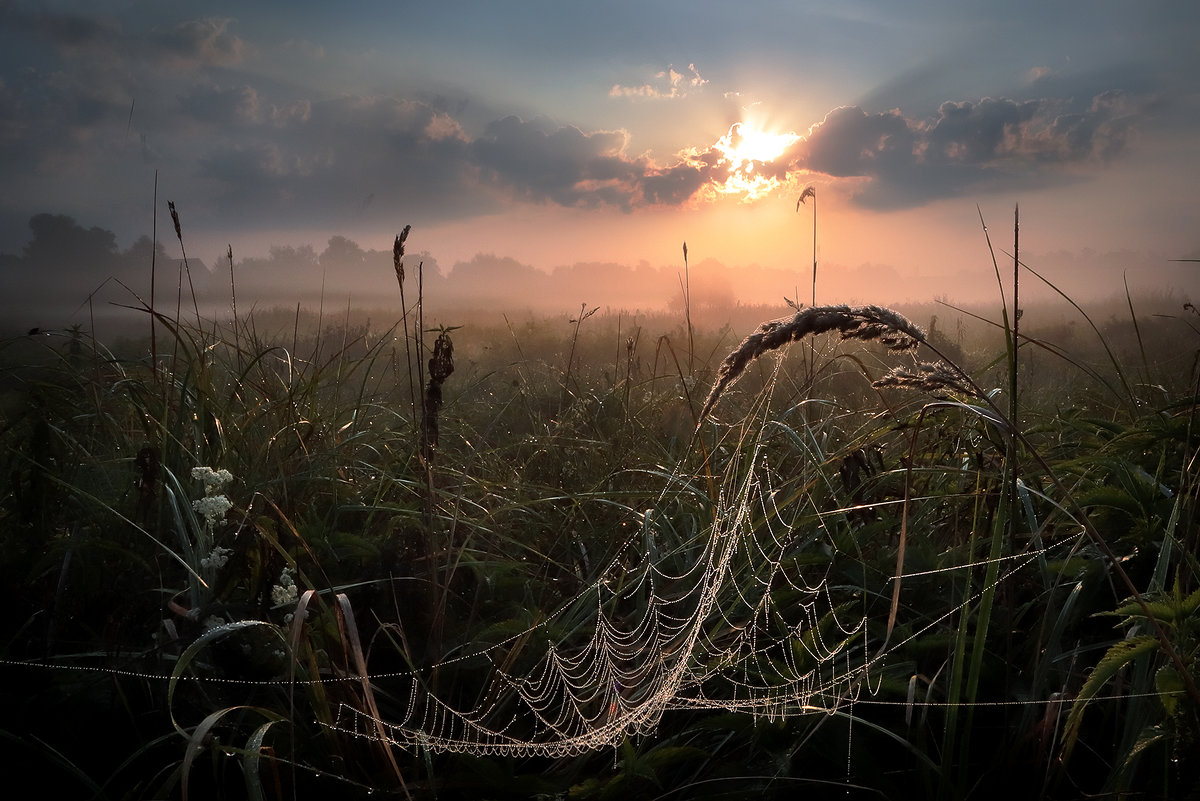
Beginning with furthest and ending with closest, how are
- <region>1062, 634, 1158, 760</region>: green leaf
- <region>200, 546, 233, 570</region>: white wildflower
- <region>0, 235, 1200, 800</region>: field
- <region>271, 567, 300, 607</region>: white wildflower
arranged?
<region>200, 546, 233, 570</region>: white wildflower → <region>271, 567, 300, 607</region>: white wildflower → <region>0, 235, 1200, 800</region>: field → <region>1062, 634, 1158, 760</region>: green leaf

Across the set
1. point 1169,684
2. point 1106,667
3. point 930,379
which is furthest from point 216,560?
point 1169,684

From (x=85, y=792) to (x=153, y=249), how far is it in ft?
6.56

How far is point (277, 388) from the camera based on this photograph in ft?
13.3

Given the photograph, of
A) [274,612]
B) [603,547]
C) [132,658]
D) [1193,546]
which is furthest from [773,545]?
[132,658]

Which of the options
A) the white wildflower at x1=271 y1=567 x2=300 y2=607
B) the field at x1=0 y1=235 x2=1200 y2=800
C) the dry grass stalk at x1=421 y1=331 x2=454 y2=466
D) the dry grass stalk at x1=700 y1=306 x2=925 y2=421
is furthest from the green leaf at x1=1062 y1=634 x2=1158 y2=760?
the white wildflower at x1=271 y1=567 x2=300 y2=607

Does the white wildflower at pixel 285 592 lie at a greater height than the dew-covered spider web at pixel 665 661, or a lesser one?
greater

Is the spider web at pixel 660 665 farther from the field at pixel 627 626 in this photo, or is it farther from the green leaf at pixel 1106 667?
the green leaf at pixel 1106 667

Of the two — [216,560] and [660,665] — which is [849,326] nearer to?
[660,665]

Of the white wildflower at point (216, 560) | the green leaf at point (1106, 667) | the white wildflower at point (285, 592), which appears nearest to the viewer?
the green leaf at point (1106, 667)

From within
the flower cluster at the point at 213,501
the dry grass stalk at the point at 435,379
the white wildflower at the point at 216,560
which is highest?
the dry grass stalk at the point at 435,379

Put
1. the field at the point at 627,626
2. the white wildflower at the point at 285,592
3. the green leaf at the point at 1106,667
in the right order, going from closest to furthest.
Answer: the green leaf at the point at 1106,667, the field at the point at 627,626, the white wildflower at the point at 285,592

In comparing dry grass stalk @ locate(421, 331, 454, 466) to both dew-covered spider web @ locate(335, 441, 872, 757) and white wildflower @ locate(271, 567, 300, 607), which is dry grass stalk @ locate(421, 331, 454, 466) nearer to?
white wildflower @ locate(271, 567, 300, 607)

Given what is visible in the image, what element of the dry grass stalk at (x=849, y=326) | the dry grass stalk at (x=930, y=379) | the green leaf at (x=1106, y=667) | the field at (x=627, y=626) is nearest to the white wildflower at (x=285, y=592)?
the field at (x=627, y=626)

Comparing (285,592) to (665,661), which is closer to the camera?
(285,592)
